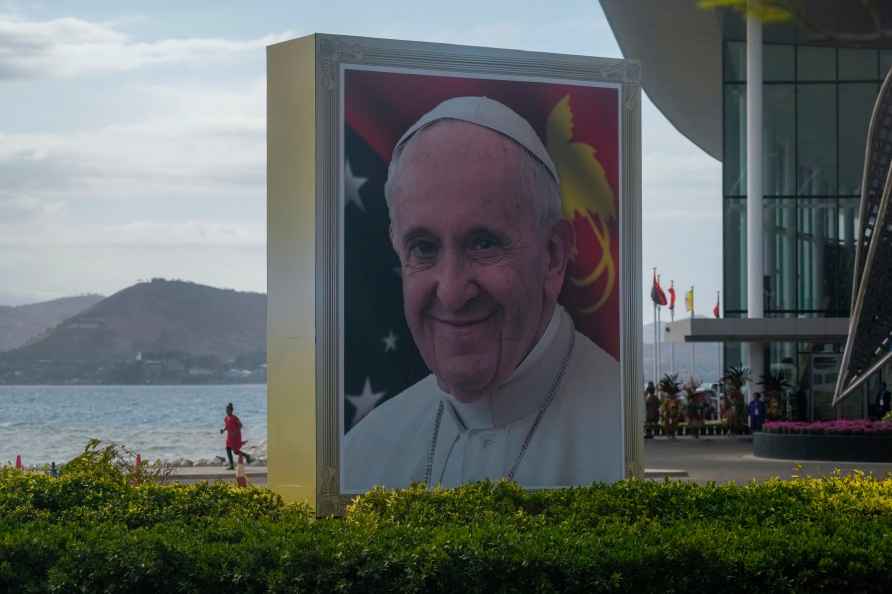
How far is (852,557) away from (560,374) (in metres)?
7.50

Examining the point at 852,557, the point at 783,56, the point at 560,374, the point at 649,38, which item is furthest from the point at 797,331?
the point at 852,557

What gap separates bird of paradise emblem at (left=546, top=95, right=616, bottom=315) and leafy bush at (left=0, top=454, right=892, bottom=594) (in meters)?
5.92

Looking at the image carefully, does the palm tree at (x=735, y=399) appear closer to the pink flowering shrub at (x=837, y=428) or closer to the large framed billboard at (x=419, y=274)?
the pink flowering shrub at (x=837, y=428)

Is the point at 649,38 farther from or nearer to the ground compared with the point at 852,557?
farther from the ground

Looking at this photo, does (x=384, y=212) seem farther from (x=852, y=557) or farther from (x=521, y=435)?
(x=852, y=557)

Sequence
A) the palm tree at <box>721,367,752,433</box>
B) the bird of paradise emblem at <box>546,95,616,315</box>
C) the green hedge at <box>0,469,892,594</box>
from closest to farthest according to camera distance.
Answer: the green hedge at <box>0,469,892,594</box>
the bird of paradise emblem at <box>546,95,616,315</box>
the palm tree at <box>721,367,752,433</box>

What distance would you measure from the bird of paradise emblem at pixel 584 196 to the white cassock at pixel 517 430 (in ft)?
2.01

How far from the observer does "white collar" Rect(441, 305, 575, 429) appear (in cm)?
1673

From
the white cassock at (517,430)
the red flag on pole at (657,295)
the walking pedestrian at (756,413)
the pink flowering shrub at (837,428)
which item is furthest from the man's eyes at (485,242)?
the red flag on pole at (657,295)

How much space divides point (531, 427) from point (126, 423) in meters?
106

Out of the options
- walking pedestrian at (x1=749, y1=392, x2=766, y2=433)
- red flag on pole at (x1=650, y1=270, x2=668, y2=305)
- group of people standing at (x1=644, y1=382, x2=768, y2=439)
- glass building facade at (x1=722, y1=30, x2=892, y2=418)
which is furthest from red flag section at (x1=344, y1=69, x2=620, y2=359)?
red flag on pole at (x1=650, y1=270, x2=668, y2=305)

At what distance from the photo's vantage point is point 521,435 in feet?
55.5

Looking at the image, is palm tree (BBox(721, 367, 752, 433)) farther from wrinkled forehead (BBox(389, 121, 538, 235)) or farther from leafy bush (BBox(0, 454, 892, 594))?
leafy bush (BBox(0, 454, 892, 594))

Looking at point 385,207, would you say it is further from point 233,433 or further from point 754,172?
point 754,172
